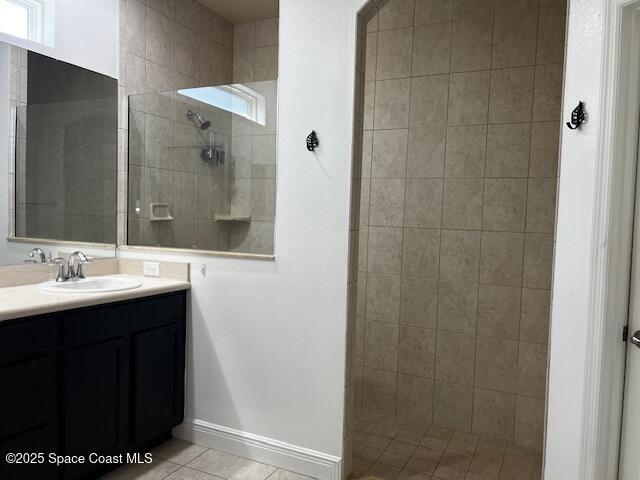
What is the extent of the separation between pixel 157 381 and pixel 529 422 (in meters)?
2.13

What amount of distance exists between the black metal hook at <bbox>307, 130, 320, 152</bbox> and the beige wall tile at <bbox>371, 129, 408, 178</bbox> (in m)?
0.98

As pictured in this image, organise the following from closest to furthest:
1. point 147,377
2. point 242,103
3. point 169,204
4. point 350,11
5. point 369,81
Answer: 1. point 350,11
2. point 147,377
3. point 242,103
4. point 169,204
5. point 369,81

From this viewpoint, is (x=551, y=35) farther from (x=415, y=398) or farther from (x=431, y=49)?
(x=415, y=398)

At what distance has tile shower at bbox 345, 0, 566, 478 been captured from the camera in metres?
2.71

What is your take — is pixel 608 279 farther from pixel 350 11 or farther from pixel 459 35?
pixel 459 35

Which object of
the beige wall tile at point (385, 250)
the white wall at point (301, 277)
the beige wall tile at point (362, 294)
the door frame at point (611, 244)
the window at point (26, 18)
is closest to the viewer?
the door frame at point (611, 244)

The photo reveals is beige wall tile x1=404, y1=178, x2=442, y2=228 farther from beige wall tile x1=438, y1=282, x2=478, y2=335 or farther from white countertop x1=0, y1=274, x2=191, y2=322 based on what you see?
white countertop x1=0, y1=274, x2=191, y2=322

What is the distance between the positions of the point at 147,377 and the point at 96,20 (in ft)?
6.62

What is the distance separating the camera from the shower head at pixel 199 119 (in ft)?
8.91

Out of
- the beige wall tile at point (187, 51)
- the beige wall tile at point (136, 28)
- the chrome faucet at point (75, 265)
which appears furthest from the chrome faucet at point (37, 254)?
the beige wall tile at point (187, 51)

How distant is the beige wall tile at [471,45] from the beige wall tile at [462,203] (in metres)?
0.68

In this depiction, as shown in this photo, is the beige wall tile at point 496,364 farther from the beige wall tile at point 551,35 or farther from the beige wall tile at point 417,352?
the beige wall tile at point 551,35

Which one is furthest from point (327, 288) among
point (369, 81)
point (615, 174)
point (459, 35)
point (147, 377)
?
point (459, 35)

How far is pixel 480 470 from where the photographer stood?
8.22ft
